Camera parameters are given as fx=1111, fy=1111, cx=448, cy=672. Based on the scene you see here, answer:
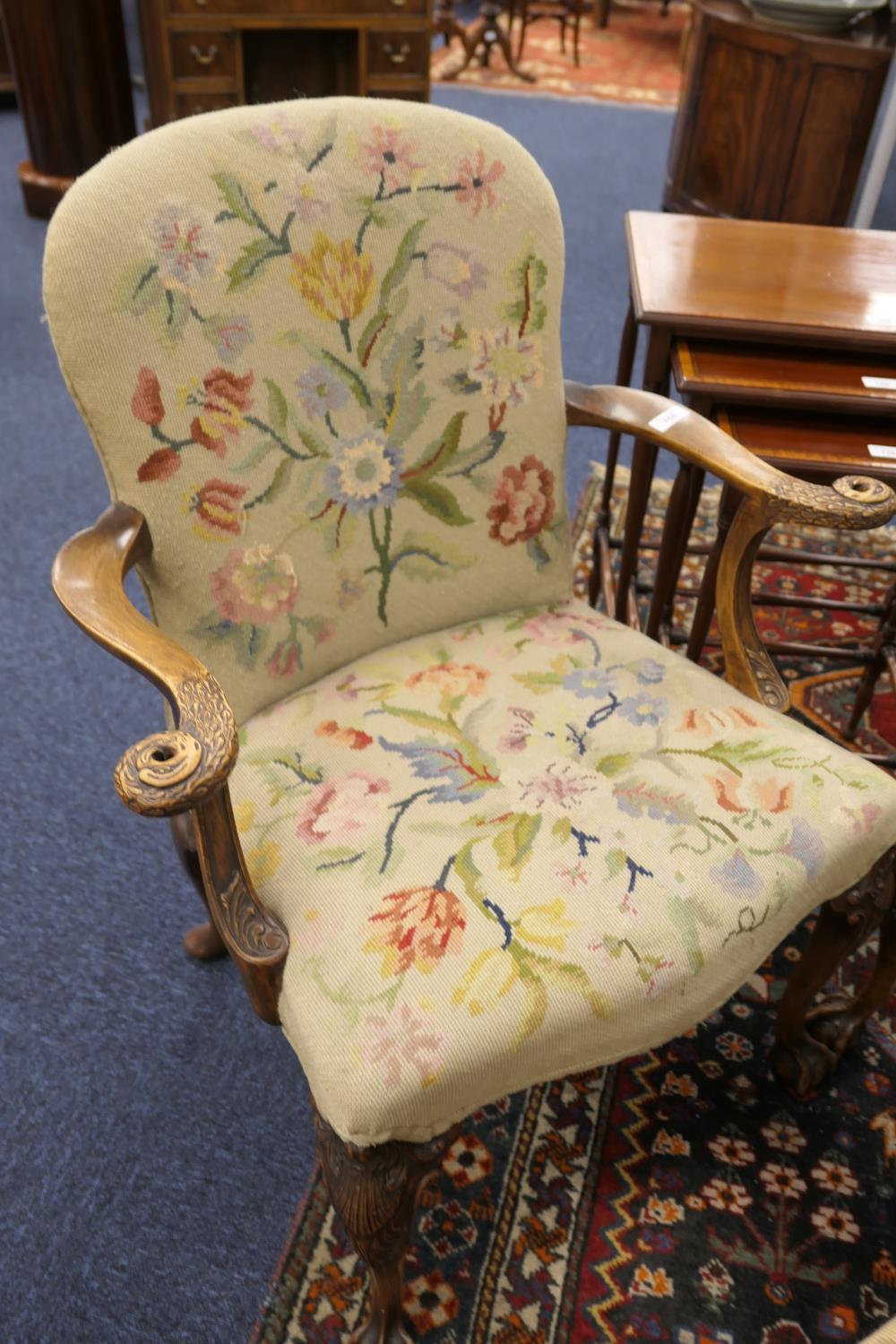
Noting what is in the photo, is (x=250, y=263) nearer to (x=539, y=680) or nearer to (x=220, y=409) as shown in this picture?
(x=220, y=409)

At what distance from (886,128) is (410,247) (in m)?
2.48

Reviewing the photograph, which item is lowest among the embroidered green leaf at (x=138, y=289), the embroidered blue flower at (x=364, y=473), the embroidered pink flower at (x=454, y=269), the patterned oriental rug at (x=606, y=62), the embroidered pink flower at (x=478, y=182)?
the patterned oriental rug at (x=606, y=62)

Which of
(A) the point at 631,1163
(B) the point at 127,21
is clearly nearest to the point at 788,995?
(A) the point at 631,1163

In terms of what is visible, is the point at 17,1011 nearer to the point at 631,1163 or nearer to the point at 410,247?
the point at 631,1163

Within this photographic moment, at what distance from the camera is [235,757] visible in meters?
0.80

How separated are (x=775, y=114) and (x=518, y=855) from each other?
2919 mm

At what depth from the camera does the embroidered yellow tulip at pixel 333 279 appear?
108cm

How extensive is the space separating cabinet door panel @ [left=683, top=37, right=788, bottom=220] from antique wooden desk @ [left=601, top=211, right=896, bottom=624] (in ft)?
5.71

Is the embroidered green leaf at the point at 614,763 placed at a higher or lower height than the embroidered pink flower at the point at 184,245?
lower

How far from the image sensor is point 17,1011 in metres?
1.38

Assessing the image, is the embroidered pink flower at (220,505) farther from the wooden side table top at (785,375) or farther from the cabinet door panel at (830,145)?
the cabinet door panel at (830,145)

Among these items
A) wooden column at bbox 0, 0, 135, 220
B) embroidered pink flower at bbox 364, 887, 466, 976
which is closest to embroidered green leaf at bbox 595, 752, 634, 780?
embroidered pink flower at bbox 364, 887, 466, 976

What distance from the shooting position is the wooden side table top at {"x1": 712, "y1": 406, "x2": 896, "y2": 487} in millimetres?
1338

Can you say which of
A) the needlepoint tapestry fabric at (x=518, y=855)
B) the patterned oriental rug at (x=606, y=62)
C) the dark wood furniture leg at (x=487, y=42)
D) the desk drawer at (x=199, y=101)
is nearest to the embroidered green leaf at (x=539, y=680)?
the needlepoint tapestry fabric at (x=518, y=855)
